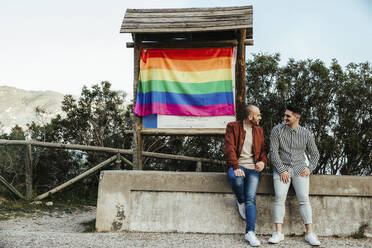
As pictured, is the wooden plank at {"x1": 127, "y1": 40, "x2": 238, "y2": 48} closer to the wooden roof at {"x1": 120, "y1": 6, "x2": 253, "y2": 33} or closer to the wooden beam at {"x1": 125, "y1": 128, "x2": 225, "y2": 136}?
the wooden roof at {"x1": 120, "y1": 6, "x2": 253, "y2": 33}

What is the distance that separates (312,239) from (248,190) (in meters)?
0.91

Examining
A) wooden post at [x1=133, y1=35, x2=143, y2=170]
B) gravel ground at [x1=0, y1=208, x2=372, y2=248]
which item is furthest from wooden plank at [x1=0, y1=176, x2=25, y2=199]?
wooden post at [x1=133, y1=35, x2=143, y2=170]

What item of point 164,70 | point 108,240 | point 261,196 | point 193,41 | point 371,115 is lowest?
point 108,240

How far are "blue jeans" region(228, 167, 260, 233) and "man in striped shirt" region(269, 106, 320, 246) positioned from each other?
0.26 m

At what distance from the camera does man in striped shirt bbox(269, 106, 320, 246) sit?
4.08 metres

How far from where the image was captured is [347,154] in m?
6.71

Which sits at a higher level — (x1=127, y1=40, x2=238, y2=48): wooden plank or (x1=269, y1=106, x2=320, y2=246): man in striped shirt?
(x1=127, y1=40, x2=238, y2=48): wooden plank

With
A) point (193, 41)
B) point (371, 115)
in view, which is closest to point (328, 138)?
point (371, 115)

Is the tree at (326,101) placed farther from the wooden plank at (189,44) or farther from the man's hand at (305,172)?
the man's hand at (305,172)

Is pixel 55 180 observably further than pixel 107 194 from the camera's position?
Yes

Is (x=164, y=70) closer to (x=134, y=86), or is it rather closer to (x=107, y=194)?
(x=134, y=86)

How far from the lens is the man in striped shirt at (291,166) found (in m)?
4.08

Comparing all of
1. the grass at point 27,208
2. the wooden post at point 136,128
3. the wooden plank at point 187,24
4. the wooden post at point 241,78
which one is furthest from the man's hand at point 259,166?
the grass at point 27,208

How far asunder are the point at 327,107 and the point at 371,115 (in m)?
0.81
